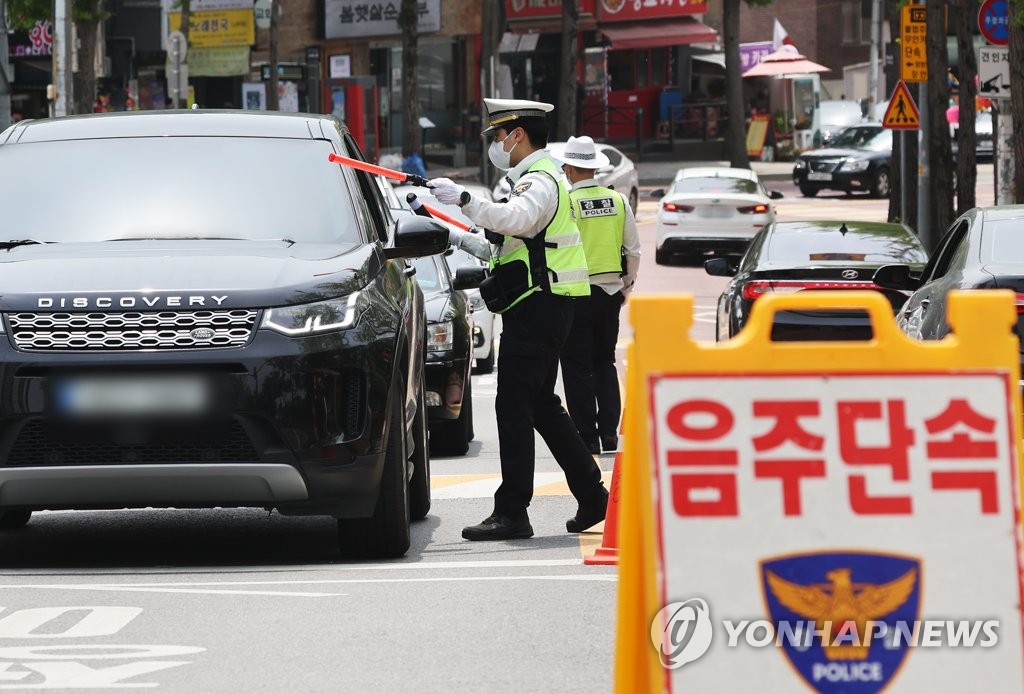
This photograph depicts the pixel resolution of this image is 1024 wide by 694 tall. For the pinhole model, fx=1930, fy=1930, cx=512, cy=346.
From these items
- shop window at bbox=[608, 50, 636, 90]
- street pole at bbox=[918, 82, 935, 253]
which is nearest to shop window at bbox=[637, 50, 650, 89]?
shop window at bbox=[608, 50, 636, 90]

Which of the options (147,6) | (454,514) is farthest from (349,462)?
(147,6)

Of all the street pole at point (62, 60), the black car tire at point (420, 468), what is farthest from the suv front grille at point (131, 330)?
the street pole at point (62, 60)

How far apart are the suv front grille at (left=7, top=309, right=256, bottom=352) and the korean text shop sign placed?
3475 millimetres

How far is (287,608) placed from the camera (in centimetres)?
690

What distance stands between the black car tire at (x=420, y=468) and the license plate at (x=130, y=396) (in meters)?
1.76

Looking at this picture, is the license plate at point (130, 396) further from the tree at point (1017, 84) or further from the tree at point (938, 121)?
the tree at point (938, 121)

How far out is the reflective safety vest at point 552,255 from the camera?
8.44m

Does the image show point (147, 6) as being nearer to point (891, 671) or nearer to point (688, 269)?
point (688, 269)

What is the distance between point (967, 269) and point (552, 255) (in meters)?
2.24

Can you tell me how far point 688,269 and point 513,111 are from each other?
2182 centimetres

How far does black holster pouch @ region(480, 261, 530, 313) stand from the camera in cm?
843

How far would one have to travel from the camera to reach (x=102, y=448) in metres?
7.36

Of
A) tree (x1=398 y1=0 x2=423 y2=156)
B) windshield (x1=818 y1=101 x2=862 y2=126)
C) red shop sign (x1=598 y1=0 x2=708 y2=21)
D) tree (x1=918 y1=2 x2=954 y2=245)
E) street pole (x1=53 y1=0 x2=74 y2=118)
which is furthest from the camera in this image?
windshield (x1=818 y1=101 x2=862 y2=126)

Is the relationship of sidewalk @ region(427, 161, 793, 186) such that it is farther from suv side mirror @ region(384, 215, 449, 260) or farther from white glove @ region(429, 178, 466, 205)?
white glove @ region(429, 178, 466, 205)
